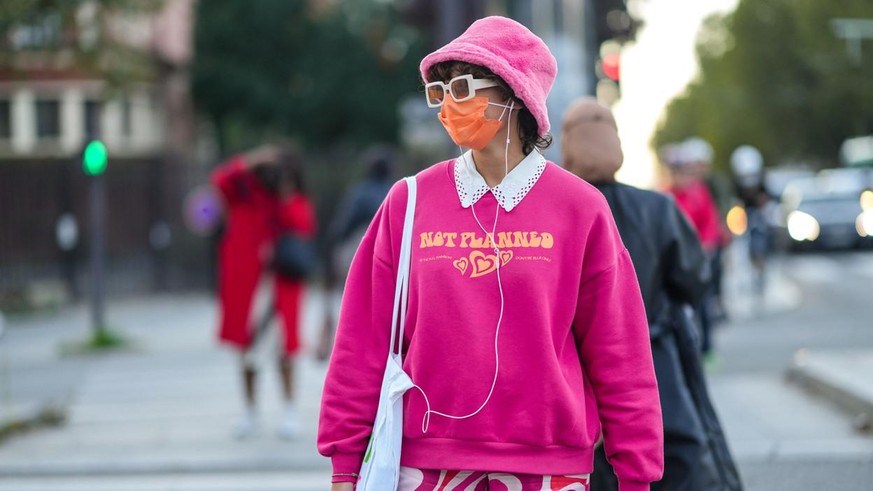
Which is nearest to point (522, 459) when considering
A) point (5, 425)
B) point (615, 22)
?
point (5, 425)

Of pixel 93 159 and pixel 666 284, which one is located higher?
pixel 93 159

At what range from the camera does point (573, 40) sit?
53.3 feet

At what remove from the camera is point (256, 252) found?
8.48 meters

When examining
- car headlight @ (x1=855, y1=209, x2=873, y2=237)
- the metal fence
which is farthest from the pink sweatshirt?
car headlight @ (x1=855, y1=209, x2=873, y2=237)

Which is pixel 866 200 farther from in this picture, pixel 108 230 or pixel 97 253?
pixel 97 253

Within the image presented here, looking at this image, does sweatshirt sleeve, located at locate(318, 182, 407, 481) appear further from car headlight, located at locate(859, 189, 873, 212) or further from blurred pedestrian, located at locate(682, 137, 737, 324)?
car headlight, located at locate(859, 189, 873, 212)

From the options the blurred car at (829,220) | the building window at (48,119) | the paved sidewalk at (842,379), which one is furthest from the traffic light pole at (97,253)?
the building window at (48,119)

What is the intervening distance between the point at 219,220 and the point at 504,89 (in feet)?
19.3

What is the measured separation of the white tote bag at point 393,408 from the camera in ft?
9.37

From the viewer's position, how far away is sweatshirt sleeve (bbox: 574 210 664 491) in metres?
2.90

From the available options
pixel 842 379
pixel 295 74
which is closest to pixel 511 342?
pixel 842 379

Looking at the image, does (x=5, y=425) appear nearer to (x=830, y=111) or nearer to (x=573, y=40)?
(x=573, y=40)

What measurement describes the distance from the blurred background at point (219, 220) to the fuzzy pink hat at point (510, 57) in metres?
0.48

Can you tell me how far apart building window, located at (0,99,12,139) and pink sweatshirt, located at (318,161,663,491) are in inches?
1339
